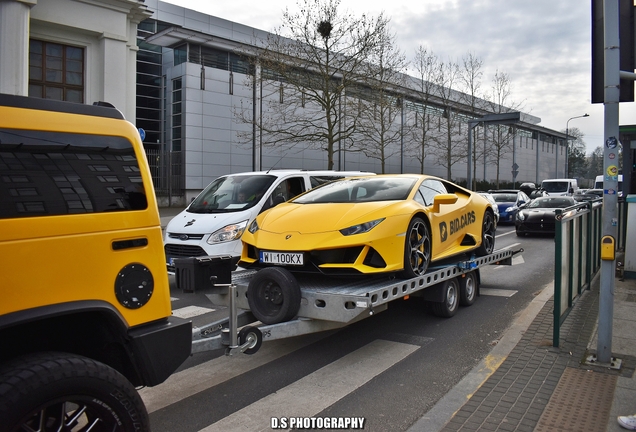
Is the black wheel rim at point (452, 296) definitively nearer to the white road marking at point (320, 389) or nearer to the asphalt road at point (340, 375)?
the asphalt road at point (340, 375)

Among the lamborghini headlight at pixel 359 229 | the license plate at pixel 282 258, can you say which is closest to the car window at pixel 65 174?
the license plate at pixel 282 258

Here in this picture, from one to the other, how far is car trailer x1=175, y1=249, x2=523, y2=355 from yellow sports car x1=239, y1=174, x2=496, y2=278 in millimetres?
211

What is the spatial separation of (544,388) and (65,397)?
367 cm

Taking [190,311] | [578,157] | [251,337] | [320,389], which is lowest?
[320,389]

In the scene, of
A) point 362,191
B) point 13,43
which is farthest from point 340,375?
point 13,43

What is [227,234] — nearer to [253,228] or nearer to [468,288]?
[253,228]

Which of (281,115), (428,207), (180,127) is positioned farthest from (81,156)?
(281,115)

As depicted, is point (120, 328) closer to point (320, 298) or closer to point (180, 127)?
point (320, 298)

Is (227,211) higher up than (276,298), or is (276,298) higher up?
(227,211)

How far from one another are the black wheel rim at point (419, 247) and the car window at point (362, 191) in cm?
42

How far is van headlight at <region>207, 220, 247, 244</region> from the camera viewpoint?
26.0 feet

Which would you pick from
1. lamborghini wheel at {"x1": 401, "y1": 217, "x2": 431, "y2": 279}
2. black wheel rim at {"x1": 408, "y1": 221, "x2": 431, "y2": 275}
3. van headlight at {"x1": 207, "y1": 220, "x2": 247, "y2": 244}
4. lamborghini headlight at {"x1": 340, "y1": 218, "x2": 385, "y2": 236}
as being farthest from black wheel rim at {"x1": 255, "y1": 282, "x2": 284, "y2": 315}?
van headlight at {"x1": 207, "y1": 220, "x2": 247, "y2": 244}

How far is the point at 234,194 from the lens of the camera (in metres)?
8.91

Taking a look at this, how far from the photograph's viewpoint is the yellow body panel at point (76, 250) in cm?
239
